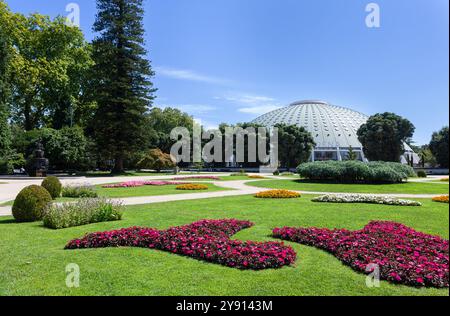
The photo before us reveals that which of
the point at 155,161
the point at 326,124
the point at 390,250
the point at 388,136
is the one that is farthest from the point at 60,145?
the point at 326,124

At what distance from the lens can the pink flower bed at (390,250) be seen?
17.1 ft

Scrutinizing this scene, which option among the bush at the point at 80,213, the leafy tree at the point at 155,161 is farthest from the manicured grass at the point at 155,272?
the leafy tree at the point at 155,161

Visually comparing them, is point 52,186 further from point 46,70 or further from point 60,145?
point 46,70

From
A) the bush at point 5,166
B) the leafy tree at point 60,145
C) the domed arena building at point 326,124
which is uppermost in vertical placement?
the domed arena building at point 326,124

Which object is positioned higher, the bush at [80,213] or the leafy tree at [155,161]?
the leafy tree at [155,161]

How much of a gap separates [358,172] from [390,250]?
20509 mm

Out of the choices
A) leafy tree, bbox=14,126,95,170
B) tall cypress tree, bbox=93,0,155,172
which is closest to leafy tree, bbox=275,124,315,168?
tall cypress tree, bbox=93,0,155,172

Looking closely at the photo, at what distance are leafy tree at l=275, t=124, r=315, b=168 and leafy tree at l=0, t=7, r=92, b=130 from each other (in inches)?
1431

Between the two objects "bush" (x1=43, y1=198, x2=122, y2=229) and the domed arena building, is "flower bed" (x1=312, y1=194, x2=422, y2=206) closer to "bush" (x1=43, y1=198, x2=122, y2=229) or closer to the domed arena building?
"bush" (x1=43, y1=198, x2=122, y2=229)

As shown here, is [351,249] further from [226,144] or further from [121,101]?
[226,144]

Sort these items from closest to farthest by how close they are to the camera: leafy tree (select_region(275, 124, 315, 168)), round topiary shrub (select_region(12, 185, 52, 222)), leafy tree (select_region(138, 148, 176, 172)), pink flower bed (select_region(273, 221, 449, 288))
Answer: pink flower bed (select_region(273, 221, 449, 288)), round topiary shrub (select_region(12, 185, 52, 222)), leafy tree (select_region(138, 148, 176, 172)), leafy tree (select_region(275, 124, 315, 168))

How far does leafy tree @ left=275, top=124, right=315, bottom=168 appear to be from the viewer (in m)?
63.4

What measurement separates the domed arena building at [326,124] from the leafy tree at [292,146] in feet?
72.0

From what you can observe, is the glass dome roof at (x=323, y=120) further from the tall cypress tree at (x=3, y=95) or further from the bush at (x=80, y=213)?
the bush at (x=80, y=213)
